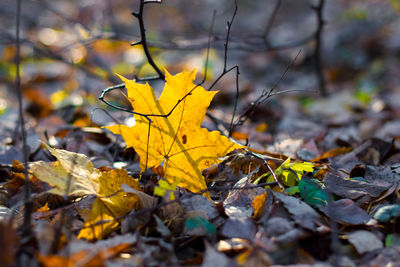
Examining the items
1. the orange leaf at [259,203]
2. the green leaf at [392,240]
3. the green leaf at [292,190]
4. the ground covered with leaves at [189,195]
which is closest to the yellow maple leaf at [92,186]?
the ground covered with leaves at [189,195]

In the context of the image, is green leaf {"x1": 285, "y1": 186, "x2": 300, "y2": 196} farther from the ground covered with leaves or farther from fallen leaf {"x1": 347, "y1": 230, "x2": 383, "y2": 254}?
fallen leaf {"x1": 347, "y1": 230, "x2": 383, "y2": 254}

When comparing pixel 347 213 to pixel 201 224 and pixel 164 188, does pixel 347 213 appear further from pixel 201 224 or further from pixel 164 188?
pixel 164 188

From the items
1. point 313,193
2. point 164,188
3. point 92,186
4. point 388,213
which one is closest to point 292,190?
point 313,193

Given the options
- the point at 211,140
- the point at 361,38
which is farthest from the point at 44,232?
the point at 361,38

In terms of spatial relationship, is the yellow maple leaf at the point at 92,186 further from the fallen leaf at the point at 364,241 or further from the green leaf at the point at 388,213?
the green leaf at the point at 388,213

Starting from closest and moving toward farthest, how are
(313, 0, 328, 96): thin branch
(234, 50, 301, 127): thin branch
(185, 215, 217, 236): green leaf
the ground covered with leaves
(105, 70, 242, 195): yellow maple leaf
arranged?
the ground covered with leaves
(185, 215, 217, 236): green leaf
(105, 70, 242, 195): yellow maple leaf
(234, 50, 301, 127): thin branch
(313, 0, 328, 96): thin branch

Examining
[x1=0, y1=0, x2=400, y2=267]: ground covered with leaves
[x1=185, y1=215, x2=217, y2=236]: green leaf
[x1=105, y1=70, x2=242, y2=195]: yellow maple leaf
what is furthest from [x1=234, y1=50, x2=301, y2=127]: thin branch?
[x1=185, y1=215, x2=217, y2=236]: green leaf

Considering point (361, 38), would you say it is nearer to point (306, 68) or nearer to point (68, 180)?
point (306, 68)
